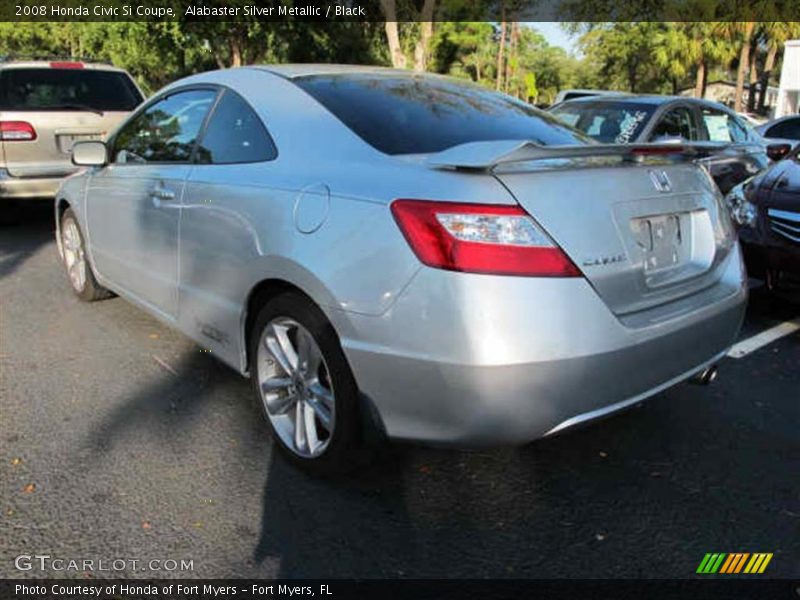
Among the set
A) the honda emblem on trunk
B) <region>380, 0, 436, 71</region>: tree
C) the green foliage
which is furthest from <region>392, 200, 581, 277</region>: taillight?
the green foliage

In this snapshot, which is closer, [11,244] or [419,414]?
[419,414]

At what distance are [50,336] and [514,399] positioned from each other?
136 inches

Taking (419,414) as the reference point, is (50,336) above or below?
below

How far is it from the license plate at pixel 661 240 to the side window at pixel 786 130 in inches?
422

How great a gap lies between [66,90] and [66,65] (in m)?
0.27

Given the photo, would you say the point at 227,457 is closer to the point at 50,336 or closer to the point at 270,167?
the point at 270,167

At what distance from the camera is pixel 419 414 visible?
8.32ft

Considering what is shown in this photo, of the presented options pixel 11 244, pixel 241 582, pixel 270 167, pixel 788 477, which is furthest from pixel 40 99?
pixel 788 477

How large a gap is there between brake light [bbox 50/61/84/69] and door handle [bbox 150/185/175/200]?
506 centimetres

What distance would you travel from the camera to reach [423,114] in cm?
321

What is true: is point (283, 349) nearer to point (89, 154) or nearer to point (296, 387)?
point (296, 387)

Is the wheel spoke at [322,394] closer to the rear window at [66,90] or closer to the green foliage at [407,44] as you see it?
the rear window at [66,90]

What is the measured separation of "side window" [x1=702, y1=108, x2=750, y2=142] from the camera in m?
8.52

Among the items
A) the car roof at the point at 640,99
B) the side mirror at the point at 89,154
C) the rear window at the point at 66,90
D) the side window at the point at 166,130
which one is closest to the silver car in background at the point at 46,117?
the rear window at the point at 66,90
